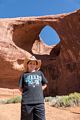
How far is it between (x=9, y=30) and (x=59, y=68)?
19.1 ft

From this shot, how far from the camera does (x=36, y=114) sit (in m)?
6.95

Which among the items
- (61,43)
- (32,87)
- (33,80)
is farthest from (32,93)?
(61,43)

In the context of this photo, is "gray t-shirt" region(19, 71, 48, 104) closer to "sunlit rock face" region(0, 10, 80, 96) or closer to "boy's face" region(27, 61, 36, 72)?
"boy's face" region(27, 61, 36, 72)

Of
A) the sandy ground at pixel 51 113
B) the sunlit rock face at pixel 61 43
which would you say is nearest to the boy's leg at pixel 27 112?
the sandy ground at pixel 51 113

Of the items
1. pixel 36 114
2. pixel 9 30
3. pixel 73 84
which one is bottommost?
pixel 36 114

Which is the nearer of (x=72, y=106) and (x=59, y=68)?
(x=72, y=106)

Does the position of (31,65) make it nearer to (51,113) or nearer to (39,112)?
(39,112)

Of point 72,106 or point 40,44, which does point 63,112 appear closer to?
point 72,106

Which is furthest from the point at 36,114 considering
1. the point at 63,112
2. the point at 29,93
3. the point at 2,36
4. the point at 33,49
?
the point at 33,49

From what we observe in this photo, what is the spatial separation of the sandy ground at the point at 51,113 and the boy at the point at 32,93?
186 inches

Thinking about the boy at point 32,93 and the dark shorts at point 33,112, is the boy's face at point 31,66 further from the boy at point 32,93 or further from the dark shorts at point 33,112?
the dark shorts at point 33,112

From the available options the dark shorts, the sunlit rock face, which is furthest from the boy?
the sunlit rock face

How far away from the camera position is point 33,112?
7027 mm

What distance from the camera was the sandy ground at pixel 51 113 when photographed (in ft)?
39.2
